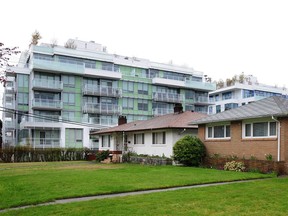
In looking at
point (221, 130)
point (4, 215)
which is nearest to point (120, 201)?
point (4, 215)

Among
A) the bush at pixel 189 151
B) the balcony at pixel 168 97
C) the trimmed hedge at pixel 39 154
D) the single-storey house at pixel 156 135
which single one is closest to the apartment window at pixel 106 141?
the single-storey house at pixel 156 135

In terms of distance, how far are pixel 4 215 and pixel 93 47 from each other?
53174 millimetres

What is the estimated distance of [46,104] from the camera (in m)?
49.5

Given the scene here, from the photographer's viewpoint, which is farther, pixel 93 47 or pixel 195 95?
pixel 195 95

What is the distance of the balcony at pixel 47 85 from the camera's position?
4875 cm

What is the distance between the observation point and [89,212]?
8.19 metres

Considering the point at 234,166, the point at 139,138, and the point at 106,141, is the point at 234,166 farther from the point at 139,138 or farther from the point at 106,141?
the point at 106,141

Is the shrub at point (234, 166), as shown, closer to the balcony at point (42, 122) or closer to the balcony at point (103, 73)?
the balcony at point (42, 122)

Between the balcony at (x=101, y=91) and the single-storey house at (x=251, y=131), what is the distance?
31.7 metres

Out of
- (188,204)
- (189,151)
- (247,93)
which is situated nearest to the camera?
(188,204)

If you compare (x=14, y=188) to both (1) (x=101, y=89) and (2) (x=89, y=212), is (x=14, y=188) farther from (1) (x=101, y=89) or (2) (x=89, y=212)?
(1) (x=101, y=89)

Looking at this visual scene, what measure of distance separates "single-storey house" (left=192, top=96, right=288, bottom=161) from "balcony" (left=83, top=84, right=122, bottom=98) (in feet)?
104

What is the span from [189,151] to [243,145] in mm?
3793

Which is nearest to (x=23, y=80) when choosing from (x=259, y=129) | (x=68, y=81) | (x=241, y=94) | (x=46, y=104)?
(x=46, y=104)
